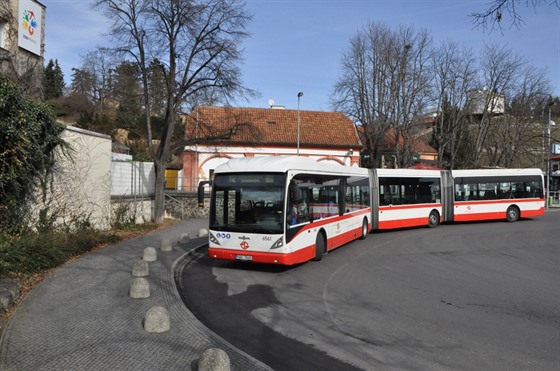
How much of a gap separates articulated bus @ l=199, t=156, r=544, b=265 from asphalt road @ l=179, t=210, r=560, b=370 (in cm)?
71

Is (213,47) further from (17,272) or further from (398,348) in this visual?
(398,348)

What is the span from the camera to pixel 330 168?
14109 mm

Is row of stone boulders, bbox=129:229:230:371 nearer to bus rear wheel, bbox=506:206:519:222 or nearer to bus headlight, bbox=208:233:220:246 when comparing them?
bus headlight, bbox=208:233:220:246

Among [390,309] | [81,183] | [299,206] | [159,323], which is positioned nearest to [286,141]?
[81,183]

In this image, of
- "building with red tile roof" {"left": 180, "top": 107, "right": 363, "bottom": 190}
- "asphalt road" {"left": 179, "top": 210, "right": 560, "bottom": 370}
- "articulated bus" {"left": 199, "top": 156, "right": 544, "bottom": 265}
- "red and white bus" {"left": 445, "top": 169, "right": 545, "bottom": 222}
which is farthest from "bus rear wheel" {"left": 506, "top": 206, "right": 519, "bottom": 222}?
"building with red tile roof" {"left": 180, "top": 107, "right": 363, "bottom": 190}

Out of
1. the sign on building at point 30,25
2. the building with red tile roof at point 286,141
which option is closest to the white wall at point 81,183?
the sign on building at point 30,25

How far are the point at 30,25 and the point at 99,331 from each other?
2089 centimetres

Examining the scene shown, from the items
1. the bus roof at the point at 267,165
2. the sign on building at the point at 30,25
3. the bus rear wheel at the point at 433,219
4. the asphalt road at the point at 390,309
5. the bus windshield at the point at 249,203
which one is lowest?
the asphalt road at the point at 390,309

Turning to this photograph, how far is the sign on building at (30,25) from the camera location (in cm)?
2094

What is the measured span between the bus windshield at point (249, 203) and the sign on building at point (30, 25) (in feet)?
51.7

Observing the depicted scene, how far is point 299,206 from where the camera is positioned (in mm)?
11266

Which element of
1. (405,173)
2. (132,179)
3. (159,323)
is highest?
(405,173)

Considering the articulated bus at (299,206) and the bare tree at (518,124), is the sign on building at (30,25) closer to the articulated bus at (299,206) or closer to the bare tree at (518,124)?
A: the articulated bus at (299,206)

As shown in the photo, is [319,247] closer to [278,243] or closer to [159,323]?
[278,243]
